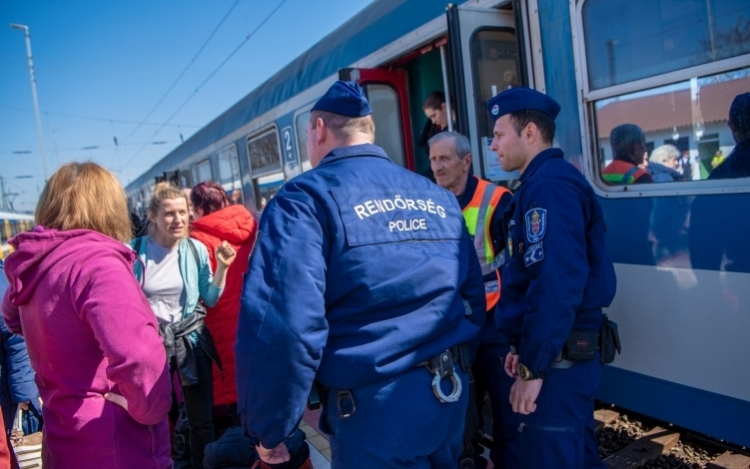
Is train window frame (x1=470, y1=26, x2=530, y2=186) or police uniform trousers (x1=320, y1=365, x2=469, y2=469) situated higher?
train window frame (x1=470, y1=26, x2=530, y2=186)

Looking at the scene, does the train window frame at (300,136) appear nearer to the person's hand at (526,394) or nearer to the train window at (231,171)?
the train window at (231,171)

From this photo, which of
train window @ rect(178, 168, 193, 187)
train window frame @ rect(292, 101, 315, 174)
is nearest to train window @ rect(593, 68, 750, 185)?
train window frame @ rect(292, 101, 315, 174)

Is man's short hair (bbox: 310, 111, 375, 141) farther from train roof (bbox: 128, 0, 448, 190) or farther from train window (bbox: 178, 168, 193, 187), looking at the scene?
train window (bbox: 178, 168, 193, 187)

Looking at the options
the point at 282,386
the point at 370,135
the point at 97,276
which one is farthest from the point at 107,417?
the point at 370,135

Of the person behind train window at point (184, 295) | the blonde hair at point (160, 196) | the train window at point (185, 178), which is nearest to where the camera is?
the person behind train window at point (184, 295)

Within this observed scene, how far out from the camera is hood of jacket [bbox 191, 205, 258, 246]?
3.43m

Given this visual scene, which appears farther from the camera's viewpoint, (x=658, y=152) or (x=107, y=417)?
(x=658, y=152)

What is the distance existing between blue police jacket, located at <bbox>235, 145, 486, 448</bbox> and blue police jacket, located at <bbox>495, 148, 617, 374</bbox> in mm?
307

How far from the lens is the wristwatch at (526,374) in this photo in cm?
202

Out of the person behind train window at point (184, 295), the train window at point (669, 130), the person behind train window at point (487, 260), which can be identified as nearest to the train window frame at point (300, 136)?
the person behind train window at point (184, 295)

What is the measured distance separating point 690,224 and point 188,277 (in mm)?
2497

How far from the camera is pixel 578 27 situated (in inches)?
109

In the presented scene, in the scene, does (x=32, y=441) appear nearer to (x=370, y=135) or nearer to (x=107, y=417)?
(x=107, y=417)

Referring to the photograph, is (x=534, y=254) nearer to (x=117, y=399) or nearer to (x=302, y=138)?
(x=117, y=399)
